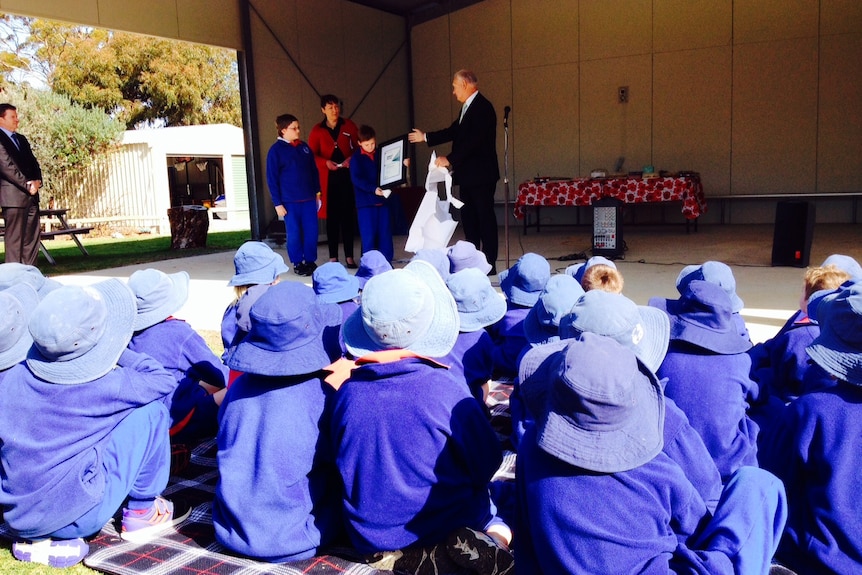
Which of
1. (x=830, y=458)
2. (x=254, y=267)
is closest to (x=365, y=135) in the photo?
(x=254, y=267)

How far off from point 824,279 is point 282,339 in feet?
6.37

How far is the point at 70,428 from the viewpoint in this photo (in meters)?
2.06

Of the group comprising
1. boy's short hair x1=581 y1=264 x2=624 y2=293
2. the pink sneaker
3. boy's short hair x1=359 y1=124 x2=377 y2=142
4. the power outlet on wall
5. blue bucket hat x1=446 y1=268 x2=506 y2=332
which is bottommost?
the pink sneaker

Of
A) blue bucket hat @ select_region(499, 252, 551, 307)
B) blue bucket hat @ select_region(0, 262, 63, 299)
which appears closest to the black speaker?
blue bucket hat @ select_region(499, 252, 551, 307)

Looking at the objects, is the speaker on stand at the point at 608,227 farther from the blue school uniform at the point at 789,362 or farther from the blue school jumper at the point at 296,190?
the blue school uniform at the point at 789,362

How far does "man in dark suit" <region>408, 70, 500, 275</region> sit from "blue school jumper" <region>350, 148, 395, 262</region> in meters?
0.84

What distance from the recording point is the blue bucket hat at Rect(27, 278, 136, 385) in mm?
1984

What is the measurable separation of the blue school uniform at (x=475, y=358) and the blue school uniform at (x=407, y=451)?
769 millimetres

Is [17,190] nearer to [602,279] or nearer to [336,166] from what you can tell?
[336,166]

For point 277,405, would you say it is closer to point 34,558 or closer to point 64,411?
point 64,411

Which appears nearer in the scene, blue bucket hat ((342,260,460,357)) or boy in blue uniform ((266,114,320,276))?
blue bucket hat ((342,260,460,357))

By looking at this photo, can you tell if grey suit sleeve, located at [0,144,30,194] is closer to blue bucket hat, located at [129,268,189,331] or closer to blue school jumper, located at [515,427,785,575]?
blue bucket hat, located at [129,268,189,331]

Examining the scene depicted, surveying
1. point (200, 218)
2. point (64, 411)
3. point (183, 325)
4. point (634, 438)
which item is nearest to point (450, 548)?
point (634, 438)

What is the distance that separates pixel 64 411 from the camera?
2037 mm
